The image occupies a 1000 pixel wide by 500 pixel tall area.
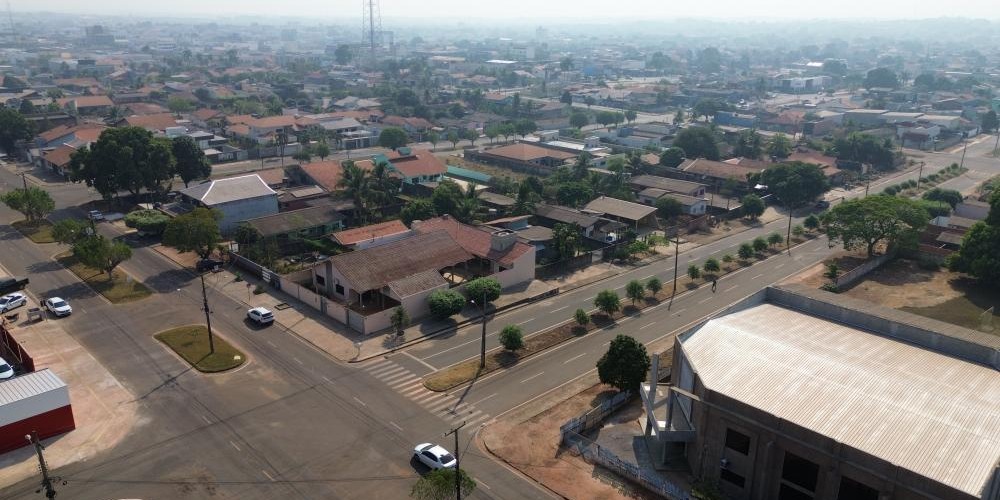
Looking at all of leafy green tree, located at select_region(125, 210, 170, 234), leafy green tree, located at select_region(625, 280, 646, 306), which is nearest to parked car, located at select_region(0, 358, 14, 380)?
leafy green tree, located at select_region(125, 210, 170, 234)

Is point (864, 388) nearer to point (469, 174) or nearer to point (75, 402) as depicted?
point (75, 402)

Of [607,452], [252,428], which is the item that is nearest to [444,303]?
[252,428]

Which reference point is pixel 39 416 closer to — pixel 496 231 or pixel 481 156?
pixel 496 231

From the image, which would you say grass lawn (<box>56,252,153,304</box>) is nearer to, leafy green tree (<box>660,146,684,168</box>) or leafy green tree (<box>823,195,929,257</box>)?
leafy green tree (<box>823,195,929,257</box>)

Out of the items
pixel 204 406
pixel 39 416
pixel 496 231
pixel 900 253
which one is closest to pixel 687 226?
pixel 900 253

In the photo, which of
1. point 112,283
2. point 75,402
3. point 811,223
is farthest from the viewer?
point 811,223
